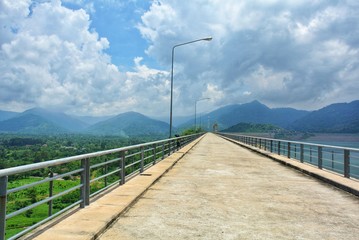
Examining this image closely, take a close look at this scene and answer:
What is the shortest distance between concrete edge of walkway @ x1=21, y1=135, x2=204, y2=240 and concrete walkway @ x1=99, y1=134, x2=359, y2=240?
0.16m

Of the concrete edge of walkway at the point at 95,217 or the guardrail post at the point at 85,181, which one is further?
the guardrail post at the point at 85,181

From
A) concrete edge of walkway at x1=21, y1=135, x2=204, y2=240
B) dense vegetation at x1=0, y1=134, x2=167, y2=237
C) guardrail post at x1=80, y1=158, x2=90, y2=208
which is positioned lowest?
dense vegetation at x1=0, y1=134, x2=167, y2=237

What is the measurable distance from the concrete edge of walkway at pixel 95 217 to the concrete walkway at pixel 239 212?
0.16 metres

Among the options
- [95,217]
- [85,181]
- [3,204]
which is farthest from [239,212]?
[3,204]

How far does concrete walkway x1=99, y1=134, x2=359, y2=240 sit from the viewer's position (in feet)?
19.7

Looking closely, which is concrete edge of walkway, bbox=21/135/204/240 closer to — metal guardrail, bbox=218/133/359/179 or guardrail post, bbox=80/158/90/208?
A: guardrail post, bbox=80/158/90/208

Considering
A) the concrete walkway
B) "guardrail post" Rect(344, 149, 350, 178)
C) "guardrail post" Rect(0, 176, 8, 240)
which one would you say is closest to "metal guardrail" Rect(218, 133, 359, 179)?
"guardrail post" Rect(344, 149, 350, 178)

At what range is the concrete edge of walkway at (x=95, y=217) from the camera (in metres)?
5.43

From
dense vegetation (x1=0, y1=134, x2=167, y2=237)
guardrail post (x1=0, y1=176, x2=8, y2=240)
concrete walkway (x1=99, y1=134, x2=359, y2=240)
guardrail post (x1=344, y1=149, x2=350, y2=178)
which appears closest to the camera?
guardrail post (x1=0, y1=176, x2=8, y2=240)

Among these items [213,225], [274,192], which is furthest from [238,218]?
[274,192]

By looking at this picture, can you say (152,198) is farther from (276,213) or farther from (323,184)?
(323,184)

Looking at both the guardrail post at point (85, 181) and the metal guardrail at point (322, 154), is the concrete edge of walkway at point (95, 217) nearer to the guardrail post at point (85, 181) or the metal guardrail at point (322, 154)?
the guardrail post at point (85, 181)

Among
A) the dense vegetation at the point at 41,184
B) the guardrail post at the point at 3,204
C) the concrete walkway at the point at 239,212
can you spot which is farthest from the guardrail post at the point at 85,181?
the guardrail post at the point at 3,204

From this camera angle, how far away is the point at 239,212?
7543mm
